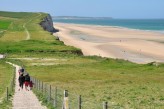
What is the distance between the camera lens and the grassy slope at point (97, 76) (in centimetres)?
3216

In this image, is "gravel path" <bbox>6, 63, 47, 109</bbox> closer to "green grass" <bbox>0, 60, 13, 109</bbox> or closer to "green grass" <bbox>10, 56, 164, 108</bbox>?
"green grass" <bbox>0, 60, 13, 109</bbox>

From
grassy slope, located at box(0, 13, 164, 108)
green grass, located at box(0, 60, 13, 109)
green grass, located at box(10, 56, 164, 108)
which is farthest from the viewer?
grassy slope, located at box(0, 13, 164, 108)

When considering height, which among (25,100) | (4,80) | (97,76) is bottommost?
(97,76)

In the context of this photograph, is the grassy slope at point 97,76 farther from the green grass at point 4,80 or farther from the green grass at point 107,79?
the green grass at point 4,80

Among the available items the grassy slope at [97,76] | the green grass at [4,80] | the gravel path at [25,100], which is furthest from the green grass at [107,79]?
the gravel path at [25,100]

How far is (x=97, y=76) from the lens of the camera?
171ft

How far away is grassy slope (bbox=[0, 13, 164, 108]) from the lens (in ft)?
105

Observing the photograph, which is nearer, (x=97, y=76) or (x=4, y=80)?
(x=4, y=80)

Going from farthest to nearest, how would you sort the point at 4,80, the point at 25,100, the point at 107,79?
1. the point at 107,79
2. the point at 4,80
3. the point at 25,100

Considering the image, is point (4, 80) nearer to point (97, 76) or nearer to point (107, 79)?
point (107, 79)

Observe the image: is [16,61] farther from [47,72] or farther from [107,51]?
[107,51]

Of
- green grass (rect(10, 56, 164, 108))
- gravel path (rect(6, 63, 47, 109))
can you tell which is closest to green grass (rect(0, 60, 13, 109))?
gravel path (rect(6, 63, 47, 109))

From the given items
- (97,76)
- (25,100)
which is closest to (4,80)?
(97,76)

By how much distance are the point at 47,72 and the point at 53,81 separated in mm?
9303
